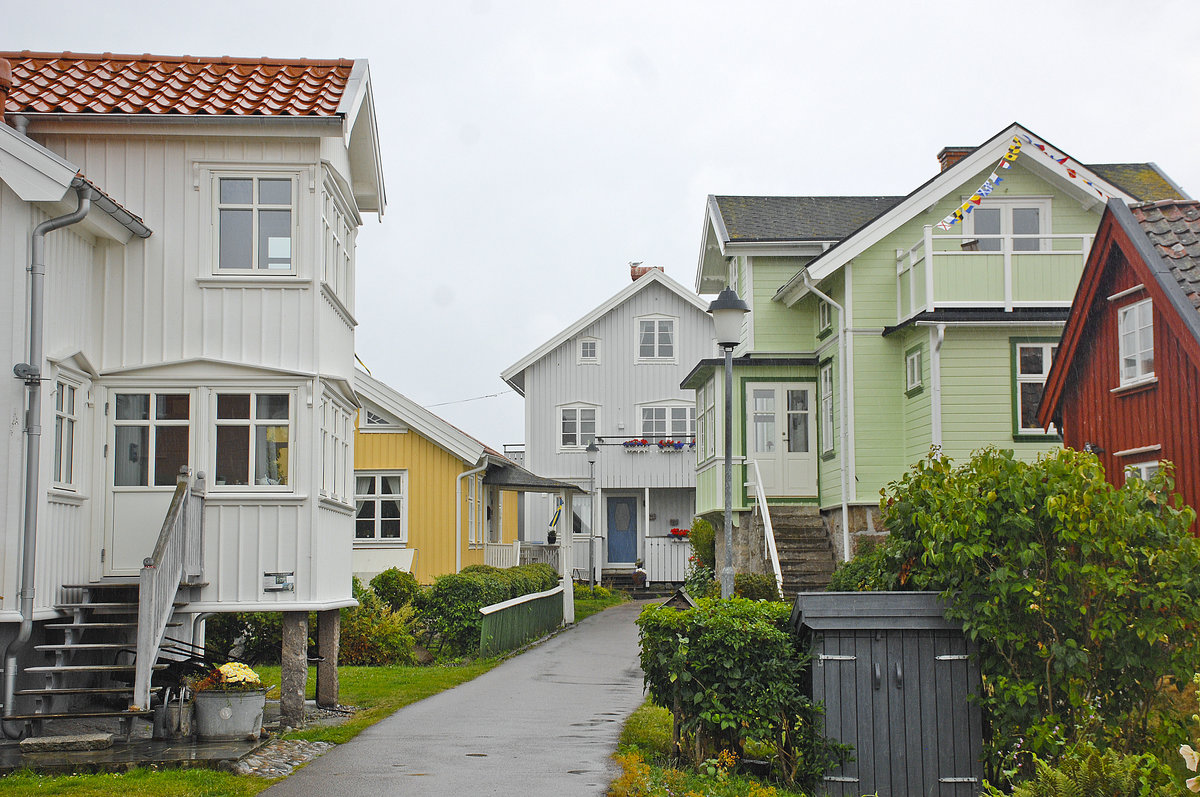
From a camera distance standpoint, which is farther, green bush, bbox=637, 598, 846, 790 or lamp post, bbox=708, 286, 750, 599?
lamp post, bbox=708, 286, 750, 599

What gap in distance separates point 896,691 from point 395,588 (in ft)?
44.8

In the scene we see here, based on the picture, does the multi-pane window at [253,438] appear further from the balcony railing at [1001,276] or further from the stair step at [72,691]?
the balcony railing at [1001,276]

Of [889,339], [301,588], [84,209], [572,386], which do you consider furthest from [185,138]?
[572,386]

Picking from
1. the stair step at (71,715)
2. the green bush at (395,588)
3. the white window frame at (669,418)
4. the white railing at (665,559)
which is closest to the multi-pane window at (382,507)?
the green bush at (395,588)

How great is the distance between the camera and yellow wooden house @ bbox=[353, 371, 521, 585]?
27.5 metres

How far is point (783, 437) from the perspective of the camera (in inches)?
970

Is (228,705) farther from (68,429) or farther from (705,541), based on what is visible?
(705,541)

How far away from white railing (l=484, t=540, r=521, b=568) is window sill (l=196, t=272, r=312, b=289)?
17.6 m

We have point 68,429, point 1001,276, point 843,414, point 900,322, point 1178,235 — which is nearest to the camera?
point 68,429

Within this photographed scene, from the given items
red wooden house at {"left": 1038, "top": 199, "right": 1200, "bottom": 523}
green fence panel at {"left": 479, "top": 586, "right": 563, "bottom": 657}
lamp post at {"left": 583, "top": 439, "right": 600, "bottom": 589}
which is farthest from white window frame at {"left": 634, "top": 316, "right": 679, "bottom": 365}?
red wooden house at {"left": 1038, "top": 199, "right": 1200, "bottom": 523}

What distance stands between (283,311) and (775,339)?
1344 centimetres

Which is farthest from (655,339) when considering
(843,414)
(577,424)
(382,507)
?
(843,414)

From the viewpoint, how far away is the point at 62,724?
1227 cm

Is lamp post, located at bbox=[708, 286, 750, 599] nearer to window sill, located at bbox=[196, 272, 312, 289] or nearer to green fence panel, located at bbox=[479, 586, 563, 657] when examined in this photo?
window sill, located at bbox=[196, 272, 312, 289]
